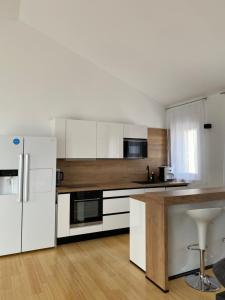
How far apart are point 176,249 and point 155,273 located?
370mm

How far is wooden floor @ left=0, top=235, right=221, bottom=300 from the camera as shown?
2.27 metres

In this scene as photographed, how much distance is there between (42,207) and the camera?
3420 mm

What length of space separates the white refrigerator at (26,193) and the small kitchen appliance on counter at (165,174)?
2355 mm

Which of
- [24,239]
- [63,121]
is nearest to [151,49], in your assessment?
[63,121]

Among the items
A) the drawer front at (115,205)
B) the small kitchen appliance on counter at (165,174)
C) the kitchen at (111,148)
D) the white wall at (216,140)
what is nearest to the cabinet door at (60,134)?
the kitchen at (111,148)

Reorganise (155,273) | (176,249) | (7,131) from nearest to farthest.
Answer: (155,273) < (176,249) < (7,131)

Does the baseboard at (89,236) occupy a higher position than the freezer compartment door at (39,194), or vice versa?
the freezer compartment door at (39,194)

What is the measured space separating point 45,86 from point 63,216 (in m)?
2.32

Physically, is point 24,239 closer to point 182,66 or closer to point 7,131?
point 7,131

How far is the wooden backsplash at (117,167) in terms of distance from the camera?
427 cm

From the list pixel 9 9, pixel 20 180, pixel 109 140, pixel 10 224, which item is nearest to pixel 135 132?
pixel 109 140

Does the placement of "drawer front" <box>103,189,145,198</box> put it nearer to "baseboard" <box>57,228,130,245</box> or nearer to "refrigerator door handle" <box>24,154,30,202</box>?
"baseboard" <box>57,228,130,245</box>

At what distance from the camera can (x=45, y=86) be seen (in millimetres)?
4105

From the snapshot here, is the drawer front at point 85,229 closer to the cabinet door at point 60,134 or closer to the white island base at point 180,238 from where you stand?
the white island base at point 180,238
